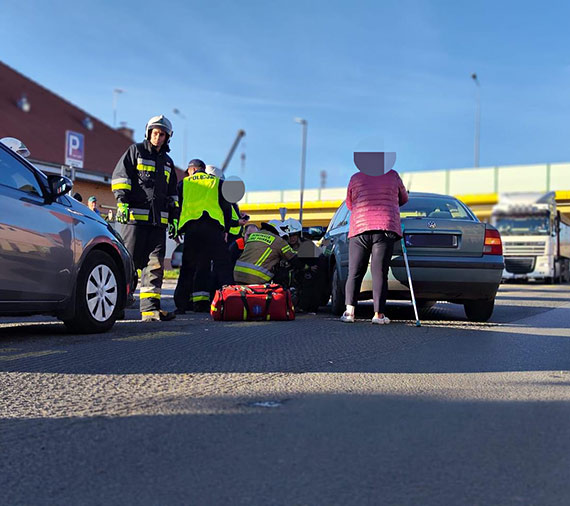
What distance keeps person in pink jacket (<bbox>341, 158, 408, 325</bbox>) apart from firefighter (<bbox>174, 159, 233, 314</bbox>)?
178cm

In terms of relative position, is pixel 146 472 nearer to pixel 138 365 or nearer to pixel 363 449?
pixel 363 449

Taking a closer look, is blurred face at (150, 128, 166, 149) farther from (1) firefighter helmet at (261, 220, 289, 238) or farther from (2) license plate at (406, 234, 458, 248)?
(2) license plate at (406, 234, 458, 248)

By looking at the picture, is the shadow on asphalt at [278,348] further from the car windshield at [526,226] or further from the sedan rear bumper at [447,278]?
the car windshield at [526,226]

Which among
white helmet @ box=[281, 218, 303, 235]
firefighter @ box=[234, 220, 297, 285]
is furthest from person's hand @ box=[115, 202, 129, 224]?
white helmet @ box=[281, 218, 303, 235]

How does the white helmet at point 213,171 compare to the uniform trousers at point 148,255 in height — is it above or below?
above

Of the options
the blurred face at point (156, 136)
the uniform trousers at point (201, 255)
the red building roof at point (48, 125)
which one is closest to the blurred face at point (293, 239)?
the uniform trousers at point (201, 255)

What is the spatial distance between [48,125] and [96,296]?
1662 inches

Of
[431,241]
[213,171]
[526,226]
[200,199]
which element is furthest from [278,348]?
[526,226]

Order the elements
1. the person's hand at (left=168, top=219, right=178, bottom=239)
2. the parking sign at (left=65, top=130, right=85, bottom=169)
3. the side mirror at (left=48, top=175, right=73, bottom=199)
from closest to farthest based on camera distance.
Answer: the side mirror at (left=48, top=175, right=73, bottom=199)
the person's hand at (left=168, top=219, right=178, bottom=239)
the parking sign at (left=65, top=130, right=85, bottom=169)

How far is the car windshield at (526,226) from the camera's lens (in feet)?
90.1

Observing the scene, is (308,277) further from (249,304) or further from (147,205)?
(147,205)

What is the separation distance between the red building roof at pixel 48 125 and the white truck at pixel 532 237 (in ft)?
71.4

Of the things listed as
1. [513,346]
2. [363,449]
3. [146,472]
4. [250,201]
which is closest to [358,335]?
[513,346]

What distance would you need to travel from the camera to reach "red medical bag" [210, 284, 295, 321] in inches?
318
